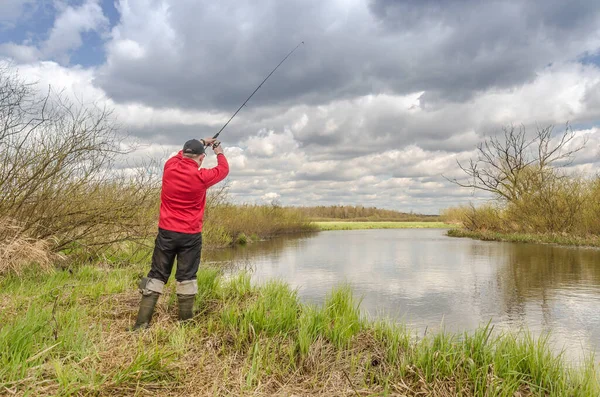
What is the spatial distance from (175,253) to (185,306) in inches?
26.2

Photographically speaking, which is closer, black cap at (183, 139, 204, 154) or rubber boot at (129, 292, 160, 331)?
rubber boot at (129, 292, 160, 331)

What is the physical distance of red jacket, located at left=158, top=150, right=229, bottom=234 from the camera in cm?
448

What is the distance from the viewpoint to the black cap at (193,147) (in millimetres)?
4637

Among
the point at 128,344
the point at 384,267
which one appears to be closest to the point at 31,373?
the point at 128,344

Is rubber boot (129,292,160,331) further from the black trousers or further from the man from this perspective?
the black trousers

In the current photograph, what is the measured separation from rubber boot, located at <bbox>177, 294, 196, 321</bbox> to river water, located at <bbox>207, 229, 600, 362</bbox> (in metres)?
2.62

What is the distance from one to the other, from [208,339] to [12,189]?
197 inches

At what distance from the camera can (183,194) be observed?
450 cm

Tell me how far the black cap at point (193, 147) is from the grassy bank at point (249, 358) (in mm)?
1977

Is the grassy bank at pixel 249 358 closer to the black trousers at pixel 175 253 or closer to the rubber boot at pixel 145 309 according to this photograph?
the rubber boot at pixel 145 309

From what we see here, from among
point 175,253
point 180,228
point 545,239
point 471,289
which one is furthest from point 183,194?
point 545,239

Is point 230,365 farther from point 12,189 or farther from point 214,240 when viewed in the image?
point 214,240

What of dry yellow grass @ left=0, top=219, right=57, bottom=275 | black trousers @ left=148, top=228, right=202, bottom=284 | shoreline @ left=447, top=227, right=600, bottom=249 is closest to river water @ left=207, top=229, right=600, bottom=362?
black trousers @ left=148, top=228, right=202, bottom=284

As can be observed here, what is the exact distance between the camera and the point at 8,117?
6746mm
